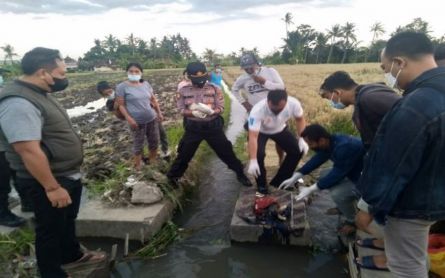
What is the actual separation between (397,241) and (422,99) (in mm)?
880

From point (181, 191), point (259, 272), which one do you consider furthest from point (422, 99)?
point (181, 191)

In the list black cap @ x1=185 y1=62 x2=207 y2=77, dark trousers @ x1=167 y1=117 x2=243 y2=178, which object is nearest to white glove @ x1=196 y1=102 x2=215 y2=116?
dark trousers @ x1=167 y1=117 x2=243 y2=178

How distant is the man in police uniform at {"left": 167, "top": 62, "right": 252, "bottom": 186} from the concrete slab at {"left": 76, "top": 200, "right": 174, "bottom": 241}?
857 millimetres

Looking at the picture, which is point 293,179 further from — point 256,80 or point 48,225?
point 48,225

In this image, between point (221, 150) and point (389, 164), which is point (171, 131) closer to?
point (221, 150)

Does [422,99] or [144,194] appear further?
[144,194]

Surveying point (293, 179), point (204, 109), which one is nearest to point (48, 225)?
point (204, 109)

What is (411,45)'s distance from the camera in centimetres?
194

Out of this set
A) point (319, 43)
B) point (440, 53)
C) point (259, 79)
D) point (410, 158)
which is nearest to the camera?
point (410, 158)

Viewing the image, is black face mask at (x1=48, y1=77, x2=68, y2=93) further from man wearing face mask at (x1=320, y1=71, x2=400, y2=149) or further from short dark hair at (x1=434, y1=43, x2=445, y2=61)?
short dark hair at (x1=434, y1=43, x2=445, y2=61)

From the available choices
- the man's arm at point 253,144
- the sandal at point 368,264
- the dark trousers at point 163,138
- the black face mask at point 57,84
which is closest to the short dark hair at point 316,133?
the man's arm at point 253,144

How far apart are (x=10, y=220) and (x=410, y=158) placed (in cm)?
417

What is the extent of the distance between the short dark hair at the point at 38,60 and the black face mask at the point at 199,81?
2.24 metres

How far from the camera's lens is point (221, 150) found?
4.92m
